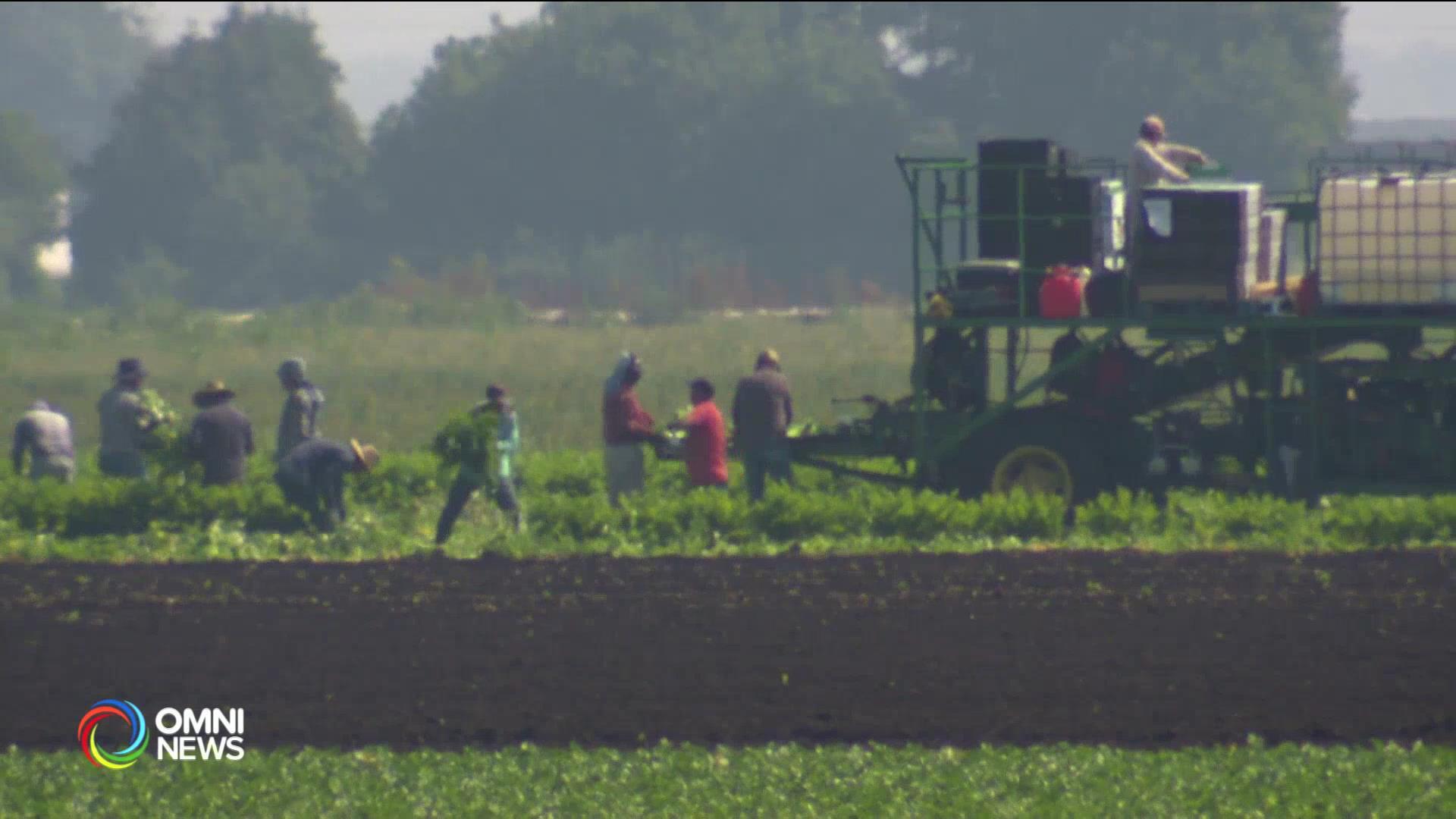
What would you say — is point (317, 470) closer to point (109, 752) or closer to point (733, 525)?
point (733, 525)

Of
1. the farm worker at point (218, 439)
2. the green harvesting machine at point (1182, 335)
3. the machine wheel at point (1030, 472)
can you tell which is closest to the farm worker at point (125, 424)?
the farm worker at point (218, 439)

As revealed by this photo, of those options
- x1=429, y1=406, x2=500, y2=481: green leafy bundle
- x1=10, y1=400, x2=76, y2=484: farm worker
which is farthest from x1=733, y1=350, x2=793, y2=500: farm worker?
x1=10, y1=400, x2=76, y2=484: farm worker

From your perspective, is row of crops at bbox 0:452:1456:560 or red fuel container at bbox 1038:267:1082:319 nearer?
row of crops at bbox 0:452:1456:560

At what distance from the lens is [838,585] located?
1445 centimetres

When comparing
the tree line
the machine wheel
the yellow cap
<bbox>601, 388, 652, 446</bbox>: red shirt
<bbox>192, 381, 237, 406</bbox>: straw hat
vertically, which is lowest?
the machine wheel

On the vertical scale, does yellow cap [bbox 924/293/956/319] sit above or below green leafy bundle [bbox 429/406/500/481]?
above

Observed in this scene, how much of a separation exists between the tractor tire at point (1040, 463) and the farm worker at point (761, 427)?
157cm

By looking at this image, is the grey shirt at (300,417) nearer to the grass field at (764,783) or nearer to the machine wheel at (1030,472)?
the machine wheel at (1030,472)

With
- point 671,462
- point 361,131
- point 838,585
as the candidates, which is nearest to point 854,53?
point 361,131

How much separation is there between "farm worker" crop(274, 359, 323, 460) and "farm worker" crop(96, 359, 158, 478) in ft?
6.45

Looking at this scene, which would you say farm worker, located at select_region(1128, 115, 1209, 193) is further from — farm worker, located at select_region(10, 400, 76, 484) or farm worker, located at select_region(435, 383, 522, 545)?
farm worker, located at select_region(10, 400, 76, 484)

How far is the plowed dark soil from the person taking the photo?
35.6ft

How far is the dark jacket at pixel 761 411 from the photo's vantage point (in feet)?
59.9

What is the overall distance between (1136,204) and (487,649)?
23.0 ft
